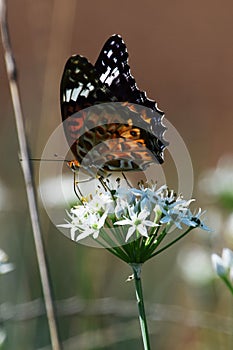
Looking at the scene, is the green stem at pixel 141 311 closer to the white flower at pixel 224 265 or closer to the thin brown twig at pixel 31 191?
the thin brown twig at pixel 31 191

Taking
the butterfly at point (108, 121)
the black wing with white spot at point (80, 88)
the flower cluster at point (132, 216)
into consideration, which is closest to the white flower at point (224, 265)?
the flower cluster at point (132, 216)

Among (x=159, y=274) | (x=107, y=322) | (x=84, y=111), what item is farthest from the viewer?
(x=159, y=274)

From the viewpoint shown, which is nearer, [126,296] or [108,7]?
[126,296]

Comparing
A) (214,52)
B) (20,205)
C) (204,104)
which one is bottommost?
(20,205)

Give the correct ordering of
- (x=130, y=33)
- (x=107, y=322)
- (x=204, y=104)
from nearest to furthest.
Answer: (x=107, y=322), (x=204, y=104), (x=130, y=33)

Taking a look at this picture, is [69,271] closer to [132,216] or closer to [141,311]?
[132,216]

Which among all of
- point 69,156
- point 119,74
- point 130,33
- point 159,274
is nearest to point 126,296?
point 159,274

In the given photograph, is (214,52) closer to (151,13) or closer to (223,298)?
(151,13)
